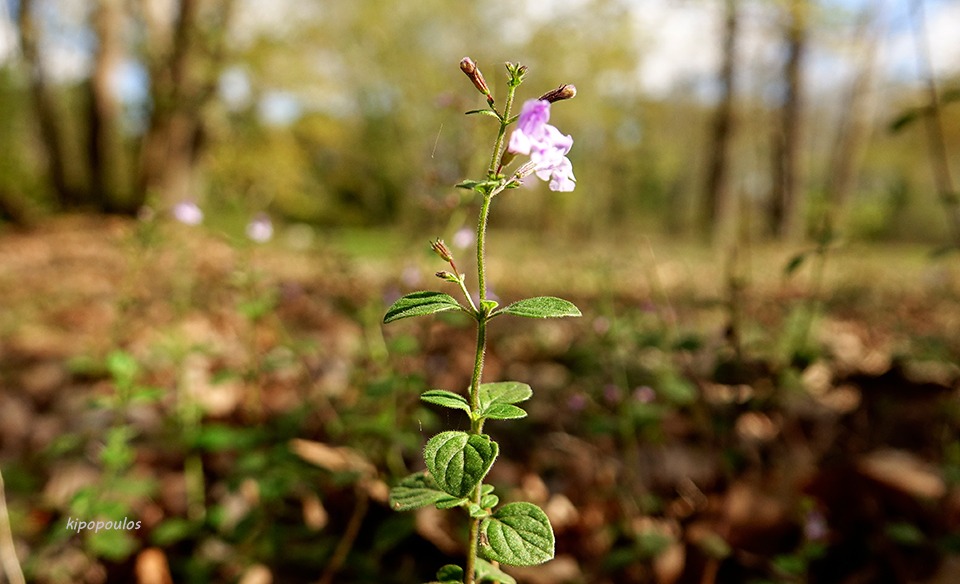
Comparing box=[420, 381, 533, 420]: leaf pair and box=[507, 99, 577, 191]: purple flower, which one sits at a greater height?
box=[507, 99, 577, 191]: purple flower

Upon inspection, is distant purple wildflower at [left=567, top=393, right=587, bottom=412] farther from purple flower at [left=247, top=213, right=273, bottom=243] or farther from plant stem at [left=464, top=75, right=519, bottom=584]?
plant stem at [left=464, top=75, right=519, bottom=584]

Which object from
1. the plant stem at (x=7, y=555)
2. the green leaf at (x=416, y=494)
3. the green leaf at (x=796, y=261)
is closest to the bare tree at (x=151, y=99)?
the plant stem at (x=7, y=555)

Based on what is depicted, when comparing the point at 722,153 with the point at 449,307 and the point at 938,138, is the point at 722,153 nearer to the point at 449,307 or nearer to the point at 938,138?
the point at 938,138

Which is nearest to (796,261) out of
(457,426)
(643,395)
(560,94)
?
(643,395)

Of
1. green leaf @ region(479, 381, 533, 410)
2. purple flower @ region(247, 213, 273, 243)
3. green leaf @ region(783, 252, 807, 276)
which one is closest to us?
green leaf @ region(479, 381, 533, 410)

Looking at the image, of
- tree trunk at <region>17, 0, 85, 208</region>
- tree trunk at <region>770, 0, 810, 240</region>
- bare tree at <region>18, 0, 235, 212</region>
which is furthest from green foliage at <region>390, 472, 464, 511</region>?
tree trunk at <region>770, 0, 810, 240</region>

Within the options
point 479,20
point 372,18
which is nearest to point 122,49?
point 372,18
